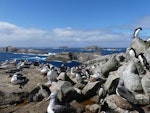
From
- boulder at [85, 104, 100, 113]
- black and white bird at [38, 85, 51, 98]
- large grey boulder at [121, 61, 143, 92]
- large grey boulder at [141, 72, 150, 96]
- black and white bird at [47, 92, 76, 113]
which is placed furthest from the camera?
black and white bird at [38, 85, 51, 98]

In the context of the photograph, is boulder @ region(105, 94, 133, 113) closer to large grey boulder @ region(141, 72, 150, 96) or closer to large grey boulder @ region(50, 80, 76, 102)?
large grey boulder @ region(141, 72, 150, 96)

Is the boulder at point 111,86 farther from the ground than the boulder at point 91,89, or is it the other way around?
the boulder at point 111,86

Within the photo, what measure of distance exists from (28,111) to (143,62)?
8310 mm

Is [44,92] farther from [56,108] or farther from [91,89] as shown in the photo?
[56,108]

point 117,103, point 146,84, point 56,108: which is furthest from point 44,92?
point 146,84

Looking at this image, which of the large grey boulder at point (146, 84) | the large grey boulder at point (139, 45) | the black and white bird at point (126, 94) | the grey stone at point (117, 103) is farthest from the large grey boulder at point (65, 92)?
the large grey boulder at point (139, 45)

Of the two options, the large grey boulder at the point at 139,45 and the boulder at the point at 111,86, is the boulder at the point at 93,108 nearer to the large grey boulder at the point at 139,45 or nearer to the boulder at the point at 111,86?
the boulder at the point at 111,86

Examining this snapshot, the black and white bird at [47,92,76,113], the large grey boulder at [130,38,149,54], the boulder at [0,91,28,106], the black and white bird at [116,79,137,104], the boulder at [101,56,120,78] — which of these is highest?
the large grey boulder at [130,38,149,54]

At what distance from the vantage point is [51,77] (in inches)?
828

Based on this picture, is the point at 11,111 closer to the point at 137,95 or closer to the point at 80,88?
the point at 80,88

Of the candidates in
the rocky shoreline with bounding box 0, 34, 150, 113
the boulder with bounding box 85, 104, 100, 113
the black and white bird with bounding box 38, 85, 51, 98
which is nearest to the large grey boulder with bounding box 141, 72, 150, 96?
the rocky shoreline with bounding box 0, 34, 150, 113

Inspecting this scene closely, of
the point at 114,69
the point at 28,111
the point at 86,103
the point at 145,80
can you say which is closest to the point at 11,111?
the point at 28,111

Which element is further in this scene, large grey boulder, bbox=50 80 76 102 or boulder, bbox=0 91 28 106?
boulder, bbox=0 91 28 106

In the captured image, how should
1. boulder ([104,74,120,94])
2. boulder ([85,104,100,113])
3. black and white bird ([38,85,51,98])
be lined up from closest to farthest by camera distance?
boulder ([85,104,100,113]) < boulder ([104,74,120,94]) < black and white bird ([38,85,51,98])
